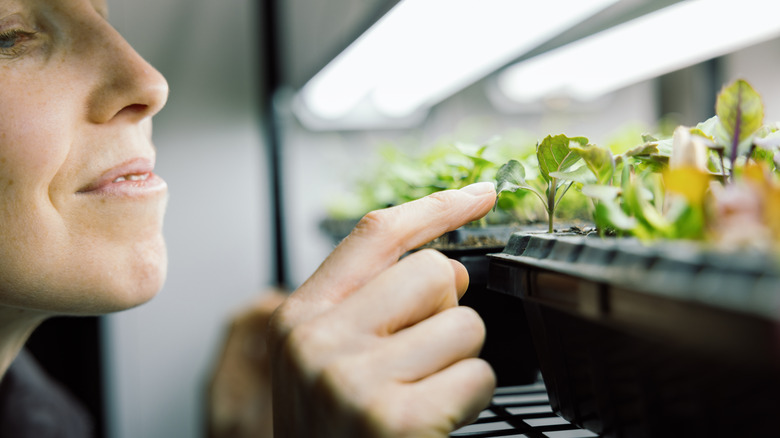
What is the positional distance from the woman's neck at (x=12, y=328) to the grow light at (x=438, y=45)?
0.56 meters

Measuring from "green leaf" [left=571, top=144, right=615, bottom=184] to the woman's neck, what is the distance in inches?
24.2

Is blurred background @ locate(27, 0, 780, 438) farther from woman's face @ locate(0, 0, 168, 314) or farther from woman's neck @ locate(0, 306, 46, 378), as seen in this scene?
woman's neck @ locate(0, 306, 46, 378)

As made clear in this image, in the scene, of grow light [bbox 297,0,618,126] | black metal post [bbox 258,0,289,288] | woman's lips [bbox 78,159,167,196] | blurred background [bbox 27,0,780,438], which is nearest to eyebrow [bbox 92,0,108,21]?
woman's lips [bbox 78,159,167,196]

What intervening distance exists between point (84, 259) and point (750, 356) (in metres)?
0.52

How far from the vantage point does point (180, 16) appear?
2090mm

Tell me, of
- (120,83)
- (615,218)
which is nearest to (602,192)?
(615,218)

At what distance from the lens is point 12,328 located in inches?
24.8

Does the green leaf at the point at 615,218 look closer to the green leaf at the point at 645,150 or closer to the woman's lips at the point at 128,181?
the green leaf at the point at 645,150

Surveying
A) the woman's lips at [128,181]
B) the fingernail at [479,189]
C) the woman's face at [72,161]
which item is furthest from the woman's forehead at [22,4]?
the fingernail at [479,189]

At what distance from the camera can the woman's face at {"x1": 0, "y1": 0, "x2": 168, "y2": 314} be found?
0.46 meters

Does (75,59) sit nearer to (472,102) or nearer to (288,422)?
(288,422)

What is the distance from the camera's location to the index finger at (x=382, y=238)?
14.3 inches

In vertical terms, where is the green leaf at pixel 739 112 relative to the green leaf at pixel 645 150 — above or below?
above

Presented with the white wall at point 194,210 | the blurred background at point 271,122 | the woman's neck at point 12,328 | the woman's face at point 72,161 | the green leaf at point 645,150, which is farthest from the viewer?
the white wall at point 194,210
